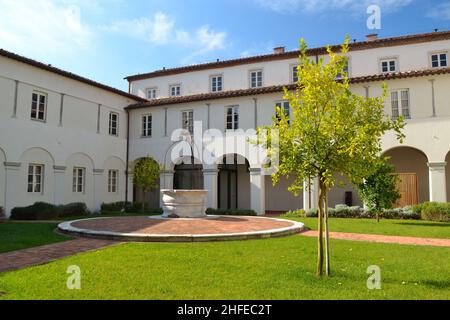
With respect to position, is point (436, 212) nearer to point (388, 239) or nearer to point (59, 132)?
point (388, 239)

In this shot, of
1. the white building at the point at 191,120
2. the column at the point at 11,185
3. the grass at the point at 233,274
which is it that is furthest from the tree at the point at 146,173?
the grass at the point at 233,274

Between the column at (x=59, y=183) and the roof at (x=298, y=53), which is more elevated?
the roof at (x=298, y=53)

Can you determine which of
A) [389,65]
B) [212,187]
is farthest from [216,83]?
[389,65]

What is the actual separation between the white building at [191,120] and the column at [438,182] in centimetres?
5

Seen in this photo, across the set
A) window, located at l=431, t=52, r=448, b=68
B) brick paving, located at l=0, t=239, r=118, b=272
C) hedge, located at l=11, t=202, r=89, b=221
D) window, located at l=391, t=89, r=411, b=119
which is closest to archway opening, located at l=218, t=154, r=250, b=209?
window, located at l=391, t=89, r=411, b=119

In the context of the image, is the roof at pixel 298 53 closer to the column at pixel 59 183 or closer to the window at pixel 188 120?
the window at pixel 188 120

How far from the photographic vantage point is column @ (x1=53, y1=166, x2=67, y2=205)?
66.5 feet

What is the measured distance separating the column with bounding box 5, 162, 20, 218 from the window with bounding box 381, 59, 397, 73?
75.5ft

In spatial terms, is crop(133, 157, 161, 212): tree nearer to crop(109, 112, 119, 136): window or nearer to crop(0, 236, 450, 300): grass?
crop(109, 112, 119, 136): window

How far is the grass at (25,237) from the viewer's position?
31.2ft

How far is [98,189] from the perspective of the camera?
912 inches

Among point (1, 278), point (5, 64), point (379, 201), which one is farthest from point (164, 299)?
point (5, 64)
